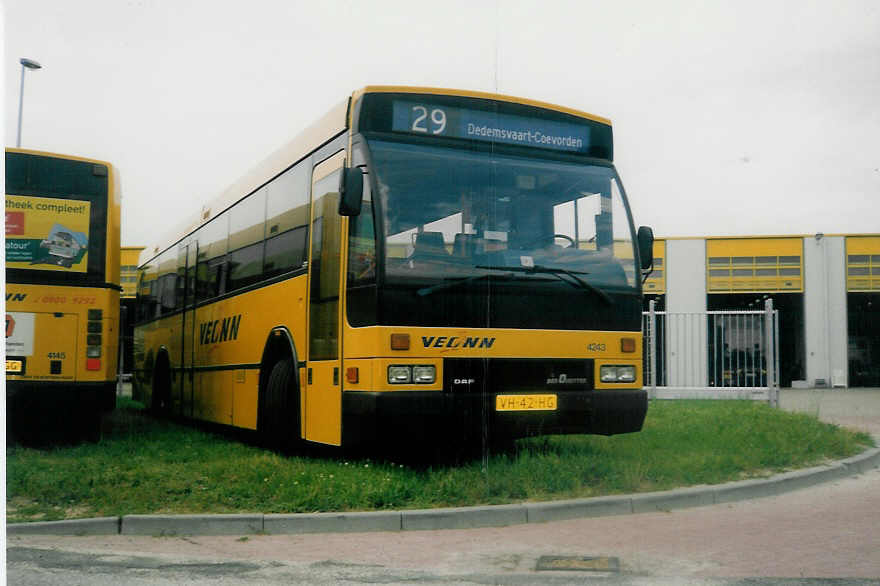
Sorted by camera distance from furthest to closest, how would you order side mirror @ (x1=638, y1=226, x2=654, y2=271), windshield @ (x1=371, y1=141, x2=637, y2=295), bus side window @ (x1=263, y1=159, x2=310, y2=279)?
bus side window @ (x1=263, y1=159, x2=310, y2=279)
side mirror @ (x1=638, y1=226, x2=654, y2=271)
windshield @ (x1=371, y1=141, x2=637, y2=295)

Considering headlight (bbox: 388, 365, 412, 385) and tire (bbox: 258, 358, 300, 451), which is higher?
headlight (bbox: 388, 365, 412, 385)

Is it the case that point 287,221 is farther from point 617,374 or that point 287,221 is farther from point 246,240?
point 617,374

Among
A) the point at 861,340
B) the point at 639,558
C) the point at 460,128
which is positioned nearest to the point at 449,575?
the point at 639,558

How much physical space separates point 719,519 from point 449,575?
8.97 feet

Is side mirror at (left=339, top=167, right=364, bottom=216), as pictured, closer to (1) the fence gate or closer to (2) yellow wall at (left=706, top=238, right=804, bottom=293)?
(1) the fence gate

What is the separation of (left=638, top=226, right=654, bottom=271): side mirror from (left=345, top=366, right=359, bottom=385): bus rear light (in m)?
2.98

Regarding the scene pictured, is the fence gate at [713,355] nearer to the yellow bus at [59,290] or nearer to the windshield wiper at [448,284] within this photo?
the windshield wiper at [448,284]

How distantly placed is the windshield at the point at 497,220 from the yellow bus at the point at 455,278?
14 mm

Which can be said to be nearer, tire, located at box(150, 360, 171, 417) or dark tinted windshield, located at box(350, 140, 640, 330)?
dark tinted windshield, located at box(350, 140, 640, 330)

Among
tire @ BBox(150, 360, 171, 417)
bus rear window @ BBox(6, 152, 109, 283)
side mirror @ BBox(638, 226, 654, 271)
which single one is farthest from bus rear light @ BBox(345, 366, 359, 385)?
tire @ BBox(150, 360, 171, 417)

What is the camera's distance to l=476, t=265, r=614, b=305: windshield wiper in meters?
8.80

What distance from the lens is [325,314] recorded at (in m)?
9.30

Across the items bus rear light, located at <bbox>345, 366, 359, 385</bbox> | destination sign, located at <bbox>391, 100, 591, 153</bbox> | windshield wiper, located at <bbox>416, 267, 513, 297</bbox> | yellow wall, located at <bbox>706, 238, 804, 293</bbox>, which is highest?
yellow wall, located at <bbox>706, 238, 804, 293</bbox>

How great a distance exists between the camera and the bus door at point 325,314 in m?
9.00
